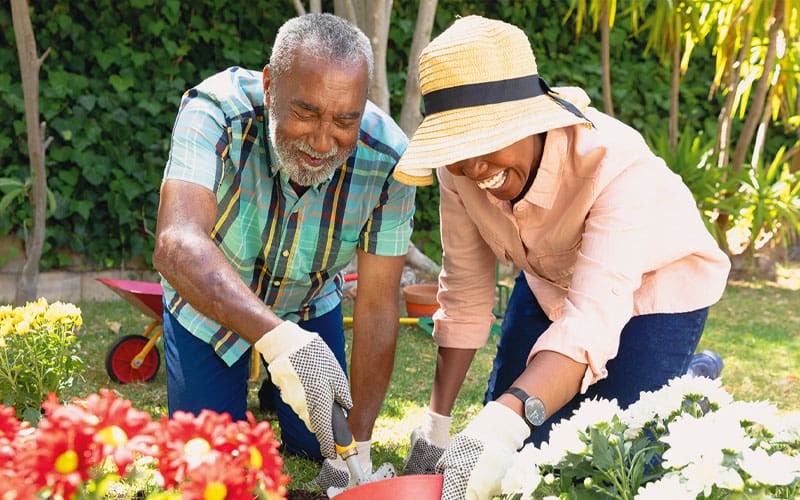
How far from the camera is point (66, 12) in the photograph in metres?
5.20

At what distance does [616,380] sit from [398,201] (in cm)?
83

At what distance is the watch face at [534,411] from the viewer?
5.48 feet

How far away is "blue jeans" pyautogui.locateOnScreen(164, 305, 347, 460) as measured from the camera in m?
2.68

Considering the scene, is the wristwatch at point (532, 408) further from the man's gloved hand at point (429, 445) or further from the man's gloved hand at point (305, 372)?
the man's gloved hand at point (429, 445)

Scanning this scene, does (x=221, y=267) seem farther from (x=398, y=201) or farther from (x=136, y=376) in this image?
(x=136, y=376)

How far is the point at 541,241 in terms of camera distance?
7.06ft

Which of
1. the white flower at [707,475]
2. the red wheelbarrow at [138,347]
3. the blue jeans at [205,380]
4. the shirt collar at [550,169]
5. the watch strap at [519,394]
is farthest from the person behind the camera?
the red wheelbarrow at [138,347]

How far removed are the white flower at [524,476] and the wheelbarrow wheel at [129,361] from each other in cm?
261

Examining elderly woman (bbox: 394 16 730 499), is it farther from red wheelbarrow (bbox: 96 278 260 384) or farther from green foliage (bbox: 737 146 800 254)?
green foliage (bbox: 737 146 800 254)

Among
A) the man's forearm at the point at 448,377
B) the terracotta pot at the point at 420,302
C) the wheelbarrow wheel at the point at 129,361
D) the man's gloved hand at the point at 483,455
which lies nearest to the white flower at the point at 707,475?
the man's gloved hand at the point at 483,455

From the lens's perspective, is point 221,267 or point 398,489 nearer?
point 398,489

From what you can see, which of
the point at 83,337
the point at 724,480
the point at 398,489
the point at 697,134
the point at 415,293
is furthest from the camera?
the point at 697,134

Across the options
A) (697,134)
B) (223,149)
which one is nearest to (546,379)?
(223,149)

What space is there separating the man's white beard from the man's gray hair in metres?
0.17
